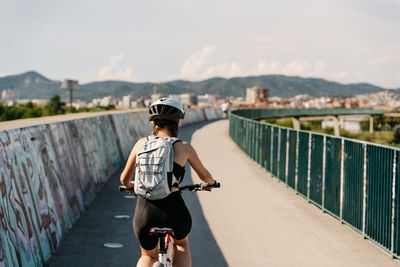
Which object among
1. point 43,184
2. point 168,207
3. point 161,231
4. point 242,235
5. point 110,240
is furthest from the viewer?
point 242,235

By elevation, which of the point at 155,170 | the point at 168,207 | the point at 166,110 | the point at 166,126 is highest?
the point at 166,110

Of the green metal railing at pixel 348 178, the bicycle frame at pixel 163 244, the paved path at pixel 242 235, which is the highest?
the bicycle frame at pixel 163 244

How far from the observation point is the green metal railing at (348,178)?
7715 millimetres

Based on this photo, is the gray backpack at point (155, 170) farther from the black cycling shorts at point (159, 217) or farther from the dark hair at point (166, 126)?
the dark hair at point (166, 126)

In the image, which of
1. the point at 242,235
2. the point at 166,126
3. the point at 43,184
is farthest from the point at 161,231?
the point at 242,235

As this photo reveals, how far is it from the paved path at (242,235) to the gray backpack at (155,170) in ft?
11.0

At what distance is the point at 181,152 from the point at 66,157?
6006 millimetres

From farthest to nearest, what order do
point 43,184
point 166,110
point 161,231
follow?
point 43,184 < point 166,110 < point 161,231

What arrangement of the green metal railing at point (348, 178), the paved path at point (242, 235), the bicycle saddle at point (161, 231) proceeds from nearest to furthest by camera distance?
1. the bicycle saddle at point (161, 231)
2. the paved path at point (242, 235)
3. the green metal railing at point (348, 178)

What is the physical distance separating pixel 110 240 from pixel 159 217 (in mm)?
4659

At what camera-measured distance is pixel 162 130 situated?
156 inches

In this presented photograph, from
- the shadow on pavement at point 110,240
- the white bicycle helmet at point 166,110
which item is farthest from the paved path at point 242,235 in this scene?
the white bicycle helmet at point 166,110

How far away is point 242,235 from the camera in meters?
8.70

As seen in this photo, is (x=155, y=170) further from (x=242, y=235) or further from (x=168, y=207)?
(x=242, y=235)
